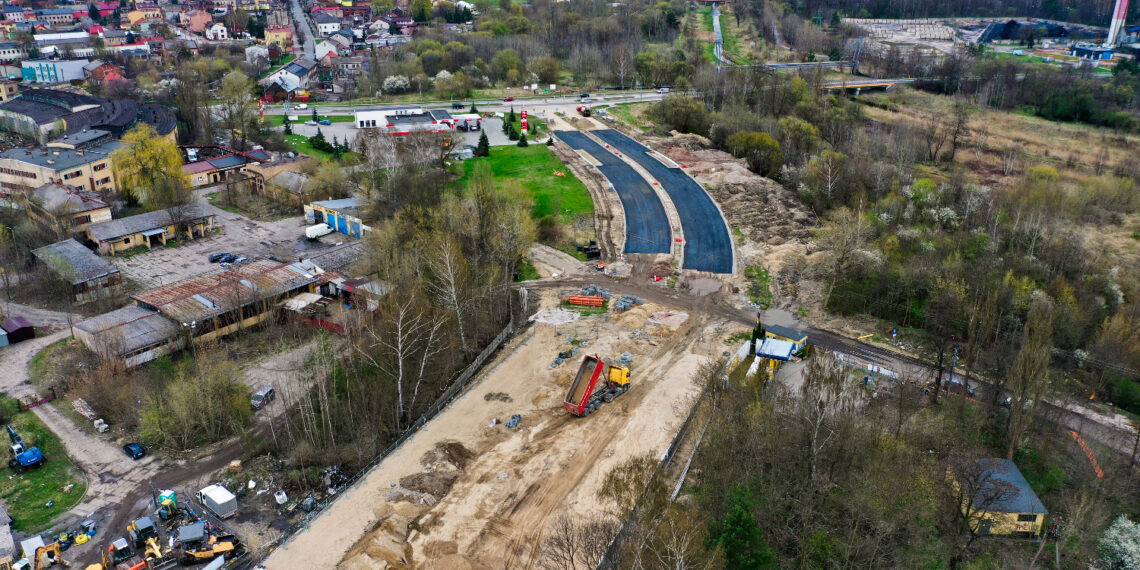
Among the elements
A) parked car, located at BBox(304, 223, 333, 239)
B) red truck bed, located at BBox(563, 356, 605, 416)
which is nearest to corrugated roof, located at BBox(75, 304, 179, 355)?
parked car, located at BBox(304, 223, 333, 239)

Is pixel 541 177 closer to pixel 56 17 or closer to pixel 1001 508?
pixel 1001 508

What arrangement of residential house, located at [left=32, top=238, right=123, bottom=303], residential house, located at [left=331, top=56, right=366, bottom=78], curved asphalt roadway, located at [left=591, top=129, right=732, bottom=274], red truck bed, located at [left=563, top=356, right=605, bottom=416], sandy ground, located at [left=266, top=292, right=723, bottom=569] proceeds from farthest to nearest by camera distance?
1. residential house, located at [left=331, top=56, right=366, bottom=78]
2. curved asphalt roadway, located at [left=591, top=129, right=732, bottom=274]
3. residential house, located at [left=32, top=238, right=123, bottom=303]
4. red truck bed, located at [left=563, top=356, right=605, bottom=416]
5. sandy ground, located at [left=266, top=292, right=723, bottom=569]

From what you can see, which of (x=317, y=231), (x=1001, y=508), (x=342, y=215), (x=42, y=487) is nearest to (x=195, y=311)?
(x=42, y=487)

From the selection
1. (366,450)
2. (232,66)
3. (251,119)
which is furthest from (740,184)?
(232,66)

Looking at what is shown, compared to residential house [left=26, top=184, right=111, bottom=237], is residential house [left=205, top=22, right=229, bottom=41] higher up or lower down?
higher up

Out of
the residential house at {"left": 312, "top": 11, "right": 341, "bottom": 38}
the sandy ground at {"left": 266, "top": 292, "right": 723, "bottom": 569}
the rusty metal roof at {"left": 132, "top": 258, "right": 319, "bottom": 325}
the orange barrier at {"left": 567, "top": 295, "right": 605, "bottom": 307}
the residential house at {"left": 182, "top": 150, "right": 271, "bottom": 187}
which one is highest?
the residential house at {"left": 312, "top": 11, "right": 341, "bottom": 38}

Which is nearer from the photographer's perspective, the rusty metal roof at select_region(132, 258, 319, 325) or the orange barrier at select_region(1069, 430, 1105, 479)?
the orange barrier at select_region(1069, 430, 1105, 479)

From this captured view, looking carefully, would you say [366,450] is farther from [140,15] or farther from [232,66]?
[140,15]

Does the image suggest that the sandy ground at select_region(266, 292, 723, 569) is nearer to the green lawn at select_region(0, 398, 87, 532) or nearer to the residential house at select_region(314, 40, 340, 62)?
the green lawn at select_region(0, 398, 87, 532)
